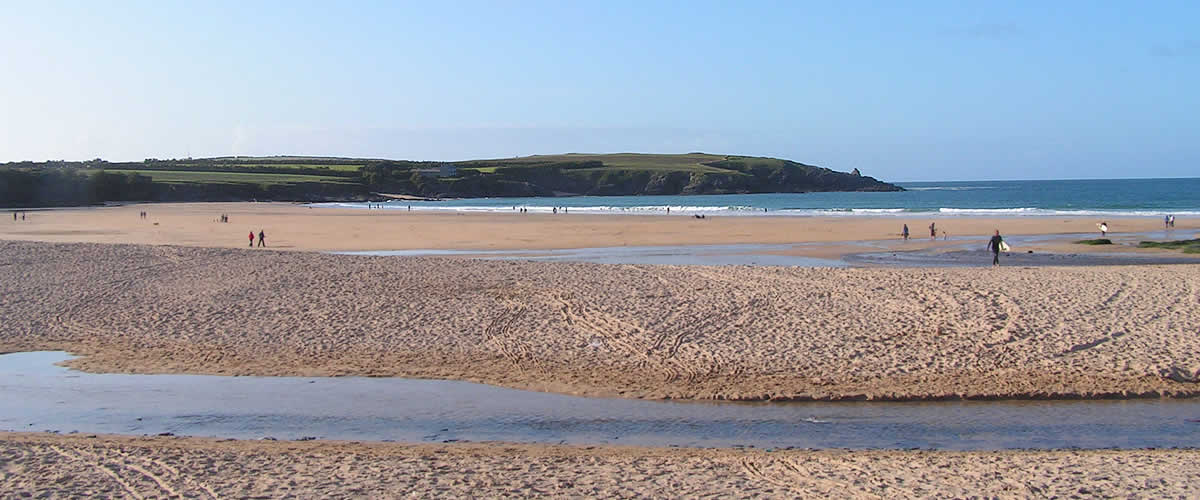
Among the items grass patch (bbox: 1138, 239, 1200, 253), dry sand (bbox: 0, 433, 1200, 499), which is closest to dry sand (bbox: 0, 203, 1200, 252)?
grass patch (bbox: 1138, 239, 1200, 253)

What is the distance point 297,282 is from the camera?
18.0 metres

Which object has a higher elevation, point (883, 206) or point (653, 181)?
point (653, 181)

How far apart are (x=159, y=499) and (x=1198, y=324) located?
13.4 metres

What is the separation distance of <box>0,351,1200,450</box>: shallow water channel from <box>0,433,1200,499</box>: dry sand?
0.60m

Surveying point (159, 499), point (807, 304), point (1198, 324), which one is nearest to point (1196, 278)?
point (1198, 324)

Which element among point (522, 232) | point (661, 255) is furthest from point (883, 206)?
point (661, 255)

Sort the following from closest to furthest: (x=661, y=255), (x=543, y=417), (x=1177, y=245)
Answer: (x=543, y=417)
(x=661, y=255)
(x=1177, y=245)

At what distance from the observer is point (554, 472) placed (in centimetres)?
764

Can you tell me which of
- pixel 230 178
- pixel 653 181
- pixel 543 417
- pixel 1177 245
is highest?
pixel 653 181

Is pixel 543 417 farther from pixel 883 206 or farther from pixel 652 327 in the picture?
pixel 883 206

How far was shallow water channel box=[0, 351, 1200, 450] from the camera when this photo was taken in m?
9.20

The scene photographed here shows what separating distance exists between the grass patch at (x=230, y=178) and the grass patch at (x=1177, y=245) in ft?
336

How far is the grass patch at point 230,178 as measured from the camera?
12056 centimetres

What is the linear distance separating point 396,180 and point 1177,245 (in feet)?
392
